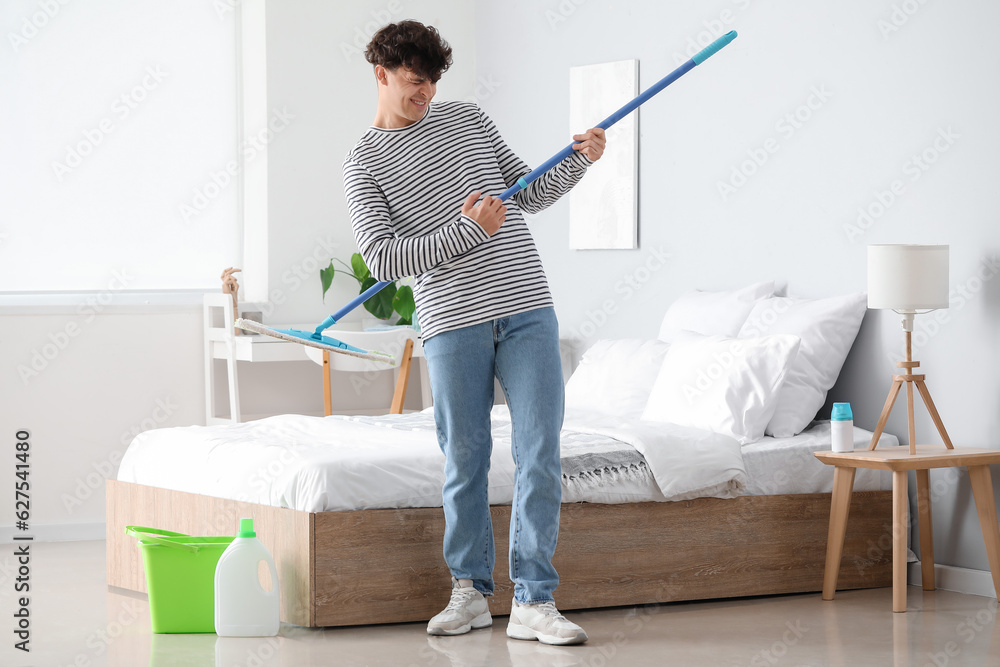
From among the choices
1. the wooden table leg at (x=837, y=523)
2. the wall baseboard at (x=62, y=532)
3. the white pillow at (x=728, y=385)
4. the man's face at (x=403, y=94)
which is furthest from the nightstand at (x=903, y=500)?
the wall baseboard at (x=62, y=532)

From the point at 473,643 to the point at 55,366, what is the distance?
2658mm

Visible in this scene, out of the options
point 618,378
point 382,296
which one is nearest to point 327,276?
point 382,296

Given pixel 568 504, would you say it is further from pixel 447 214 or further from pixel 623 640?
pixel 447 214

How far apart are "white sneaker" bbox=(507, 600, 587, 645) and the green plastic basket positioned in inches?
29.4

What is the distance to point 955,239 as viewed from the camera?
3.52 metres

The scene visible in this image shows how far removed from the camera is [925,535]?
3.51m

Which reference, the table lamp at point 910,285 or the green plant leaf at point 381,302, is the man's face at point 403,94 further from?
the green plant leaf at point 381,302

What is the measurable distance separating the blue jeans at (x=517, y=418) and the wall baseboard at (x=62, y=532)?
2.46 meters

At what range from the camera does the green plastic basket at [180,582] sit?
9.87 feet

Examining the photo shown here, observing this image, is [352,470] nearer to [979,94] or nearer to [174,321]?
[979,94]

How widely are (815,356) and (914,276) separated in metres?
0.46

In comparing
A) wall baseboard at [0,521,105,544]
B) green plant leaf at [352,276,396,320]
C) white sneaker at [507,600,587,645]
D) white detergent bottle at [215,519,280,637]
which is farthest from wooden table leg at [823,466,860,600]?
wall baseboard at [0,521,105,544]

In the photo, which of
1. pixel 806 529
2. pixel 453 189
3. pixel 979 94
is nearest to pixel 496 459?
pixel 453 189

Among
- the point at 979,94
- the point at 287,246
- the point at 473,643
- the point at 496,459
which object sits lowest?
the point at 473,643
